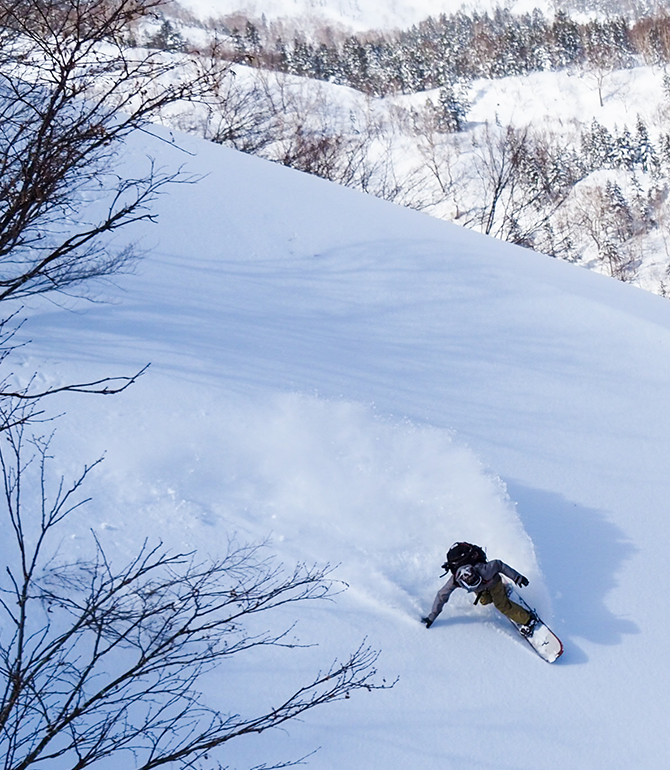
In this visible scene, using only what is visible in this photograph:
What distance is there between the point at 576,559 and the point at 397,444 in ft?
6.57

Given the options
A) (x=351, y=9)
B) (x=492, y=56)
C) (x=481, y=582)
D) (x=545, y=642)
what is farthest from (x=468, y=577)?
(x=351, y=9)

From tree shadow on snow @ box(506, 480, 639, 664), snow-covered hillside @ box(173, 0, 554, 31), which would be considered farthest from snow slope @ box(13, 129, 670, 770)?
snow-covered hillside @ box(173, 0, 554, 31)

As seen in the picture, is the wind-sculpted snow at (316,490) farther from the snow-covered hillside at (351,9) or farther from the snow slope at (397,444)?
the snow-covered hillside at (351,9)

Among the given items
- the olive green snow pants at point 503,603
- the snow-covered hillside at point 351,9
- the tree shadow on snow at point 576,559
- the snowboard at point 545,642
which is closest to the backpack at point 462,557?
the olive green snow pants at point 503,603

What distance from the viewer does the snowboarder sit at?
525 cm

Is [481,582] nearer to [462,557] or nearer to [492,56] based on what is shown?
[462,557]

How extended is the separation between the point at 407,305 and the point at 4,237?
6.21 m

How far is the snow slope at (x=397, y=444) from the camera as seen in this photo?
480 cm

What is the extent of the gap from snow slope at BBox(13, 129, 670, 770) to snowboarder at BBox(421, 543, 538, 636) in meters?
0.18

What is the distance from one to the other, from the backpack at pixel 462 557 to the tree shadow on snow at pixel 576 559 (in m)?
0.91

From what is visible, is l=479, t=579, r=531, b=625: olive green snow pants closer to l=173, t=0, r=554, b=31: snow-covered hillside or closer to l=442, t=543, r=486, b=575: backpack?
l=442, t=543, r=486, b=575: backpack

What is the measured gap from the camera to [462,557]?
5281 mm

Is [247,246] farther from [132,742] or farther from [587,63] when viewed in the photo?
[587,63]

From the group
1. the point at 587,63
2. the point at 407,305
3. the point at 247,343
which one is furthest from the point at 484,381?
the point at 587,63
